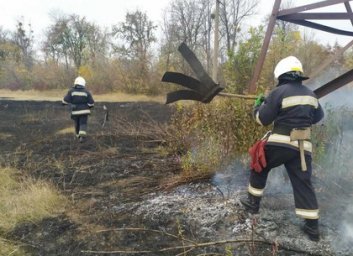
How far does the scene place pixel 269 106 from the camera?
3.88 m

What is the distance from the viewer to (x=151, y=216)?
14.9ft

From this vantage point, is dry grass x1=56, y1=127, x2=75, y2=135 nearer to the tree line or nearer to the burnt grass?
the burnt grass

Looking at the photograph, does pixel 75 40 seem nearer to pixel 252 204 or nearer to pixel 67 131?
pixel 67 131

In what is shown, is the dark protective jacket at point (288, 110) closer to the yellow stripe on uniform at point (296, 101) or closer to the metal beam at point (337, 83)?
the yellow stripe on uniform at point (296, 101)

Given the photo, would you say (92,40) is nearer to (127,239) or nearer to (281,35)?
(281,35)

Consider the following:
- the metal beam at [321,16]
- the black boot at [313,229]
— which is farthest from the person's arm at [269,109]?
the metal beam at [321,16]

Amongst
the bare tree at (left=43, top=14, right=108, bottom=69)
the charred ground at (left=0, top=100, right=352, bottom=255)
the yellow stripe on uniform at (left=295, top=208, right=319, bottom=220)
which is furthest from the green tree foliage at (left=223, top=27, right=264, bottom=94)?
the bare tree at (left=43, top=14, right=108, bottom=69)

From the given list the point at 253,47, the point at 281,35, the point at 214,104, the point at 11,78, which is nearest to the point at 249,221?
the point at 214,104

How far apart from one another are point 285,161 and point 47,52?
146 ft

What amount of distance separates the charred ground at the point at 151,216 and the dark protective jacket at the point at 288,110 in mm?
963

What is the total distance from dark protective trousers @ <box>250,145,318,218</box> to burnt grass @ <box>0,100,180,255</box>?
62.9 inches

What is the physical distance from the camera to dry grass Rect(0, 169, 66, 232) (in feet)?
15.0

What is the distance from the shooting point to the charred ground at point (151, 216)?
3.73 m

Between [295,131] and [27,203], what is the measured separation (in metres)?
3.48
